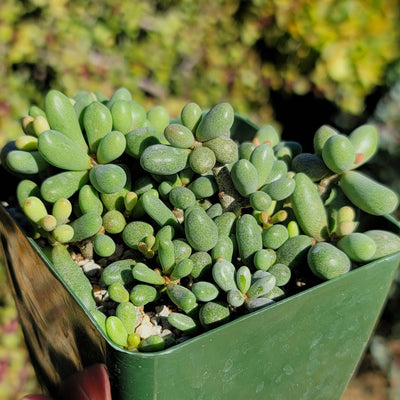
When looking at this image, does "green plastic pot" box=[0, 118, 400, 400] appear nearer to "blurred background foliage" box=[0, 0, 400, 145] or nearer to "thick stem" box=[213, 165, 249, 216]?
"thick stem" box=[213, 165, 249, 216]

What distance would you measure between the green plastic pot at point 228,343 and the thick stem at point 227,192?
6.9 inches

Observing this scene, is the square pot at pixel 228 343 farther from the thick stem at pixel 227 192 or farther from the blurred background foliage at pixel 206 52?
the blurred background foliage at pixel 206 52

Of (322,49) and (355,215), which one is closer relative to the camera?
(355,215)

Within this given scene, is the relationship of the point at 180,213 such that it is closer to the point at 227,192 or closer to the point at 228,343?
the point at 227,192

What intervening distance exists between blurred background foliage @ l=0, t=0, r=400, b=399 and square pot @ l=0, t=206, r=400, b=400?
1077 mm

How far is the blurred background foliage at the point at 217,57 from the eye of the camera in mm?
1702

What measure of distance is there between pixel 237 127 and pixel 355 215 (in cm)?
32

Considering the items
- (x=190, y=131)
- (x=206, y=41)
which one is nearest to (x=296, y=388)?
(x=190, y=131)

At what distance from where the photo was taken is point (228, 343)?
529mm

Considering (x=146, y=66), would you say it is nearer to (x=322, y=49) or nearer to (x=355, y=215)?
(x=322, y=49)

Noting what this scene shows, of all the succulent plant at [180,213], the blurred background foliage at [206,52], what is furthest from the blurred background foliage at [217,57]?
the succulent plant at [180,213]

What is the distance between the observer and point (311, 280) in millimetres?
654

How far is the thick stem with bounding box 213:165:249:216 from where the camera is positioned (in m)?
0.69

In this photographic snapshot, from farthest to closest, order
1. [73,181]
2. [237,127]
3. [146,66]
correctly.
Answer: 1. [146,66]
2. [237,127]
3. [73,181]
